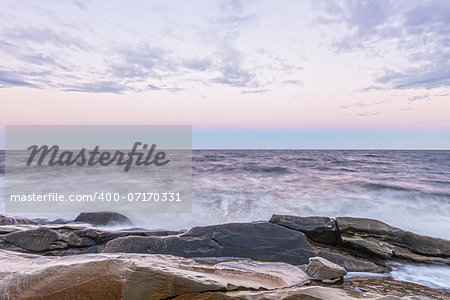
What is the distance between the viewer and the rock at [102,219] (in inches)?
332

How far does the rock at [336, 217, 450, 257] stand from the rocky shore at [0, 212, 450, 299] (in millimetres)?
21

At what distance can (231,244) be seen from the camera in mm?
5109

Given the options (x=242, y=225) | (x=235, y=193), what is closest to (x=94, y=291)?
(x=242, y=225)

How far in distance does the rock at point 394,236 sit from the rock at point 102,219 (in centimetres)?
662

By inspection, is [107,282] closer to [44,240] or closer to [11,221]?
[44,240]

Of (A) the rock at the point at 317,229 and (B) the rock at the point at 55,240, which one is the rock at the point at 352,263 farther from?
(B) the rock at the point at 55,240

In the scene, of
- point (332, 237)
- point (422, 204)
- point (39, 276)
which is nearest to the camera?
point (39, 276)

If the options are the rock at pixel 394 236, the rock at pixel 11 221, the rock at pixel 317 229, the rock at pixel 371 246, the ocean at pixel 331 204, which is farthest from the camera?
the ocean at pixel 331 204

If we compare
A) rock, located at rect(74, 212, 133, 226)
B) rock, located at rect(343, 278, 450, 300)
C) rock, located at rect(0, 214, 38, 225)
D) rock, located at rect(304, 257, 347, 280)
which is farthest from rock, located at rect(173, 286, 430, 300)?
rock, located at rect(0, 214, 38, 225)

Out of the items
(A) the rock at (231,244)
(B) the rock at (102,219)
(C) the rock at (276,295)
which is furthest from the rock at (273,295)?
(B) the rock at (102,219)

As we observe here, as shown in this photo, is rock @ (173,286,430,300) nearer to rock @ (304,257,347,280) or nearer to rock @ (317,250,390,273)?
rock @ (304,257,347,280)

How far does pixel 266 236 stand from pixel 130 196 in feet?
37.1

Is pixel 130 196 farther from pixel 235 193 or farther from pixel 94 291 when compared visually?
pixel 94 291

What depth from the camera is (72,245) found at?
5.37m
